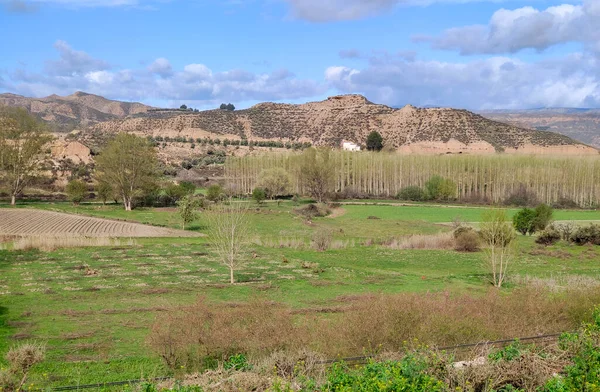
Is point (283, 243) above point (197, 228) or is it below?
above

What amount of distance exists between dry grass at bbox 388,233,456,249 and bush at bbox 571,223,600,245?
9791mm

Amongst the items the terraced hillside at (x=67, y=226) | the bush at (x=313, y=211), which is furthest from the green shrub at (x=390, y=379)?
the bush at (x=313, y=211)

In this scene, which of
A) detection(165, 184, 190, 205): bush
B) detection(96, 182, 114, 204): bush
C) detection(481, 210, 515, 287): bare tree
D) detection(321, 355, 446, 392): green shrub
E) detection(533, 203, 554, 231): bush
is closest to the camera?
detection(321, 355, 446, 392): green shrub

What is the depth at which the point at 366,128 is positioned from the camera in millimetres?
144375

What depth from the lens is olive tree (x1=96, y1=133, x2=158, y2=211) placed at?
64938 millimetres

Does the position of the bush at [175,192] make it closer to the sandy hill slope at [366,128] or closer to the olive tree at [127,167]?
the olive tree at [127,167]

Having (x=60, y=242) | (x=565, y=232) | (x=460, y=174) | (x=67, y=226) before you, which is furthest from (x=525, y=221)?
(x=460, y=174)

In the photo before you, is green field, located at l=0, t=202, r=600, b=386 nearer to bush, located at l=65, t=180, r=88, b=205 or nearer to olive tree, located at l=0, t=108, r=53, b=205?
bush, located at l=65, t=180, r=88, b=205

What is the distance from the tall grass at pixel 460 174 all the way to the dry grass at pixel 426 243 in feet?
140

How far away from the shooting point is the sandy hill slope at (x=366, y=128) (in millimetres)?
125750

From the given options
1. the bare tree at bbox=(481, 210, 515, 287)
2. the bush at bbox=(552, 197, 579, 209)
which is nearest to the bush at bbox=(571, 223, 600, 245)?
the bare tree at bbox=(481, 210, 515, 287)

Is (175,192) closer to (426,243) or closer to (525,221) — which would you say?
(426,243)

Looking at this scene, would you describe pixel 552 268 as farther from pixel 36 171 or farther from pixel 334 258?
pixel 36 171

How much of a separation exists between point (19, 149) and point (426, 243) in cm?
5249
